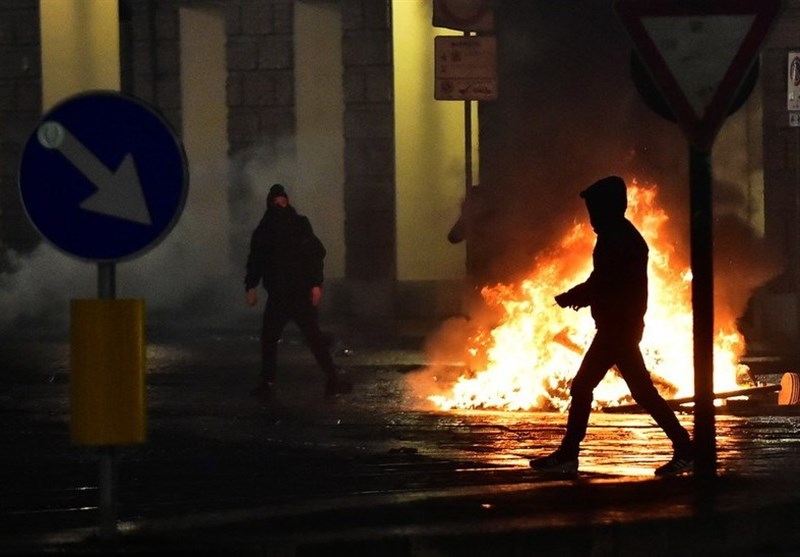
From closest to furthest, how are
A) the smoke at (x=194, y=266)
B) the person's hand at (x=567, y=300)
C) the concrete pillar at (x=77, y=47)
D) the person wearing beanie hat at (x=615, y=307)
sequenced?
the person wearing beanie hat at (x=615, y=307) → the person's hand at (x=567, y=300) → the smoke at (x=194, y=266) → the concrete pillar at (x=77, y=47)

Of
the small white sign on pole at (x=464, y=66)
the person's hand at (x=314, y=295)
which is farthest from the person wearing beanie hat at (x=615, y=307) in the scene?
the small white sign on pole at (x=464, y=66)

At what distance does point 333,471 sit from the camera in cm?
1140

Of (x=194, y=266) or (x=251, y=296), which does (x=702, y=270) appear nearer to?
(x=251, y=296)

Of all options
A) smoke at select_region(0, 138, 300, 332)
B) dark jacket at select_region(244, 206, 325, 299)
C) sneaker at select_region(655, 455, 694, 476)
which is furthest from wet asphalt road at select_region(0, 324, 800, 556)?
smoke at select_region(0, 138, 300, 332)

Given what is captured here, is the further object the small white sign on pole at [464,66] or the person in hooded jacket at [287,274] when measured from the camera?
the small white sign on pole at [464,66]

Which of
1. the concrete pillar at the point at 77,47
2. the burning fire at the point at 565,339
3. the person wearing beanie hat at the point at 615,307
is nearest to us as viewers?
the person wearing beanie hat at the point at 615,307

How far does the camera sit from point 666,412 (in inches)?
436

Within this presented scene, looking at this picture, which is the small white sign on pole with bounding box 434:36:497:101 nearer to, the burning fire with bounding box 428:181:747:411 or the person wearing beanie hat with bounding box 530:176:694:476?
the burning fire with bounding box 428:181:747:411

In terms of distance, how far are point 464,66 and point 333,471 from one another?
8.29 metres

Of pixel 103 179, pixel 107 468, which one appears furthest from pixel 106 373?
pixel 103 179

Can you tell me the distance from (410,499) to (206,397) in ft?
21.4

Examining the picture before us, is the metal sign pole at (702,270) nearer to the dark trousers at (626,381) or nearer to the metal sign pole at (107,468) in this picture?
the dark trousers at (626,381)

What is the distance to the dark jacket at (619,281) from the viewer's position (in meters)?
11.0

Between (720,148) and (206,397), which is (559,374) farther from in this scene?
(720,148)
